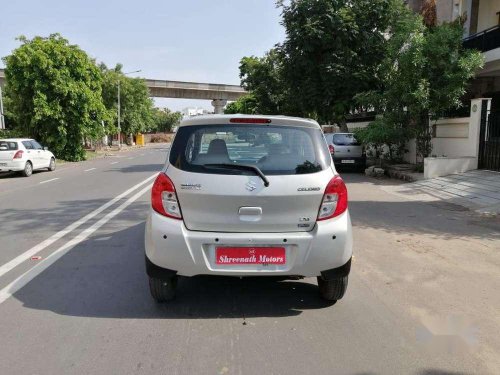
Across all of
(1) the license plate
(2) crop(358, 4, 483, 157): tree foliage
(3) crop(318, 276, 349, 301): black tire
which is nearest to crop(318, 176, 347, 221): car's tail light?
(1) the license plate

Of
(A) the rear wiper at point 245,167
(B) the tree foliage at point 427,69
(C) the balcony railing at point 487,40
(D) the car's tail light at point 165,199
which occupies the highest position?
(C) the balcony railing at point 487,40

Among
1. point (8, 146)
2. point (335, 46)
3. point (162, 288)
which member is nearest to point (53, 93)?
point (8, 146)

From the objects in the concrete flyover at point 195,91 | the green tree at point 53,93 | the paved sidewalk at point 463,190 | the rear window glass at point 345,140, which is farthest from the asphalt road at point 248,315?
the concrete flyover at point 195,91

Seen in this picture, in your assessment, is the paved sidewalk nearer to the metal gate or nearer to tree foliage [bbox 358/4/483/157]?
the metal gate

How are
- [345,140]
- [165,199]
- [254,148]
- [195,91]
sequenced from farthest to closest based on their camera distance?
[195,91]
[345,140]
[254,148]
[165,199]

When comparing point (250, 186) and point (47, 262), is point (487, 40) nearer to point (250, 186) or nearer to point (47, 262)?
point (250, 186)

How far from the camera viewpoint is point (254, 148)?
420 cm

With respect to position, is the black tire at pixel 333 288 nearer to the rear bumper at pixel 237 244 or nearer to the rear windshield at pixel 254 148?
the rear bumper at pixel 237 244

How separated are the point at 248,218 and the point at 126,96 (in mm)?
49599

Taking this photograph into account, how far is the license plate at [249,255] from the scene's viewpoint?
3.88 m

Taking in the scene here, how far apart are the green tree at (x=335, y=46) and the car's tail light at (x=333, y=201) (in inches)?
660

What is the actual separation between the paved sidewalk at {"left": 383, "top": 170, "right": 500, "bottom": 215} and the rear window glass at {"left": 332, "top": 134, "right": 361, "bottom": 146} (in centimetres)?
501

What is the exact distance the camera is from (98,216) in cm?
873

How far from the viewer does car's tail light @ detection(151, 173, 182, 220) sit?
3.92 m
